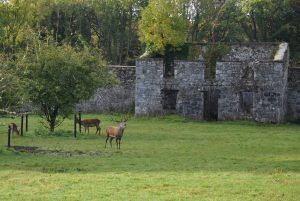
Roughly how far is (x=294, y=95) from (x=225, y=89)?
4614 millimetres

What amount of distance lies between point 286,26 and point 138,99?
57.7 ft

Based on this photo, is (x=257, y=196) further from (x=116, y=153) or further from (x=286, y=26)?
(x=286, y=26)

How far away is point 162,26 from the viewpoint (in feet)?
122

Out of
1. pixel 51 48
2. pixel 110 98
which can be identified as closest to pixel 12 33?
pixel 110 98

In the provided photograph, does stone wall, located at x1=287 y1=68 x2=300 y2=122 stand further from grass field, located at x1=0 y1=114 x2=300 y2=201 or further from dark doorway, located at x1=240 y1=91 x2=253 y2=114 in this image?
grass field, located at x1=0 y1=114 x2=300 y2=201

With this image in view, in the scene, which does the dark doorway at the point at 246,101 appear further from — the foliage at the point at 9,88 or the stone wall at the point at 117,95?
the foliage at the point at 9,88

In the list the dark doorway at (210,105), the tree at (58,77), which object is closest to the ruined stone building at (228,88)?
the dark doorway at (210,105)

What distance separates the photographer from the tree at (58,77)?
1051 inches

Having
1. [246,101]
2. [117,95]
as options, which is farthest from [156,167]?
[117,95]

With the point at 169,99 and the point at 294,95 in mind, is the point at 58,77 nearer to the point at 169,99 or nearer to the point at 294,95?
the point at 169,99

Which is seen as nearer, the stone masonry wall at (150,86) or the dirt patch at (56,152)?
the dirt patch at (56,152)

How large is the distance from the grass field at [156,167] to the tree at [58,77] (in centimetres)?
124

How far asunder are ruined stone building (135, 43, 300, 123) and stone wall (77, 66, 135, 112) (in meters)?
2.92

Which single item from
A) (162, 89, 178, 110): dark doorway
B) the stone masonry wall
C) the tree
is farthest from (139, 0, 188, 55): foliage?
the tree
